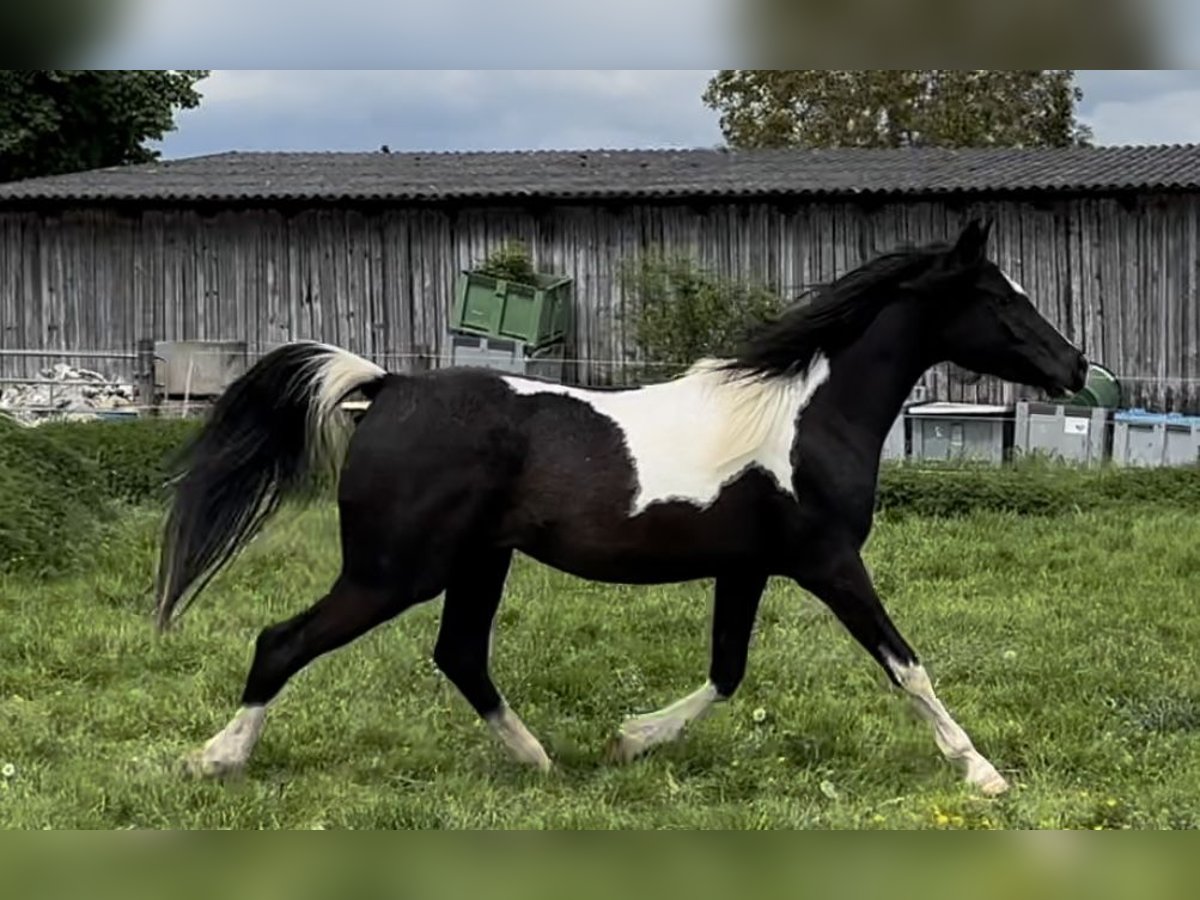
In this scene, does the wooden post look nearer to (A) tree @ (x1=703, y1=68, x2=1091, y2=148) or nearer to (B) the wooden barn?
(B) the wooden barn

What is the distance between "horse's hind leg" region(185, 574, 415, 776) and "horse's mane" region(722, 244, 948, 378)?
1.41 m

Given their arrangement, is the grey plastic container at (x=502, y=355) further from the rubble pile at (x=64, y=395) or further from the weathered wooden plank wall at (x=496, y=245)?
the rubble pile at (x=64, y=395)

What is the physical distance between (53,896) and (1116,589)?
675 centimetres

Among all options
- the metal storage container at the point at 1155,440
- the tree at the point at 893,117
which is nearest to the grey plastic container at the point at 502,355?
the metal storage container at the point at 1155,440

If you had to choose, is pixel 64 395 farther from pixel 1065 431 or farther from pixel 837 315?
pixel 837 315

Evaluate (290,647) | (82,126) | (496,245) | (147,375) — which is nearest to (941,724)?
(290,647)

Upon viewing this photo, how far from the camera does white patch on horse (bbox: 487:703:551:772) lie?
4637 millimetres

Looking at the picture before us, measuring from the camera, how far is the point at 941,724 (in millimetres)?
4418

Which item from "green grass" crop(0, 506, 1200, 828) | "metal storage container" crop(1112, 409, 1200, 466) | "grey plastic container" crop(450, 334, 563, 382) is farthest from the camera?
"grey plastic container" crop(450, 334, 563, 382)

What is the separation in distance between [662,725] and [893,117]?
2690cm

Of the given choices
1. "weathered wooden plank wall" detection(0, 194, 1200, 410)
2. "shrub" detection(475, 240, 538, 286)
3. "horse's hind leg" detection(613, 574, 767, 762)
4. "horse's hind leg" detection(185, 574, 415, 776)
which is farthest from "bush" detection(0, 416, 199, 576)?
"shrub" detection(475, 240, 538, 286)

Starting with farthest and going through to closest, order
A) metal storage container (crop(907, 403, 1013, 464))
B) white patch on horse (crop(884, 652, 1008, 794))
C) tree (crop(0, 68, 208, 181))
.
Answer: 1. tree (crop(0, 68, 208, 181))
2. metal storage container (crop(907, 403, 1013, 464))
3. white patch on horse (crop(884, 652, 1008, 794))

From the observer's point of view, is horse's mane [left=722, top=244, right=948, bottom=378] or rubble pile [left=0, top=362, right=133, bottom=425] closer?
horse's mane [left=722, top=244, right=948, bottom=378]

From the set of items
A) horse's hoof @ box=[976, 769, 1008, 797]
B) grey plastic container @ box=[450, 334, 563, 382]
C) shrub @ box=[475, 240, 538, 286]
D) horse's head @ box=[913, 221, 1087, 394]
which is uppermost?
shrub @ box=[475, 240, 538, 286]
